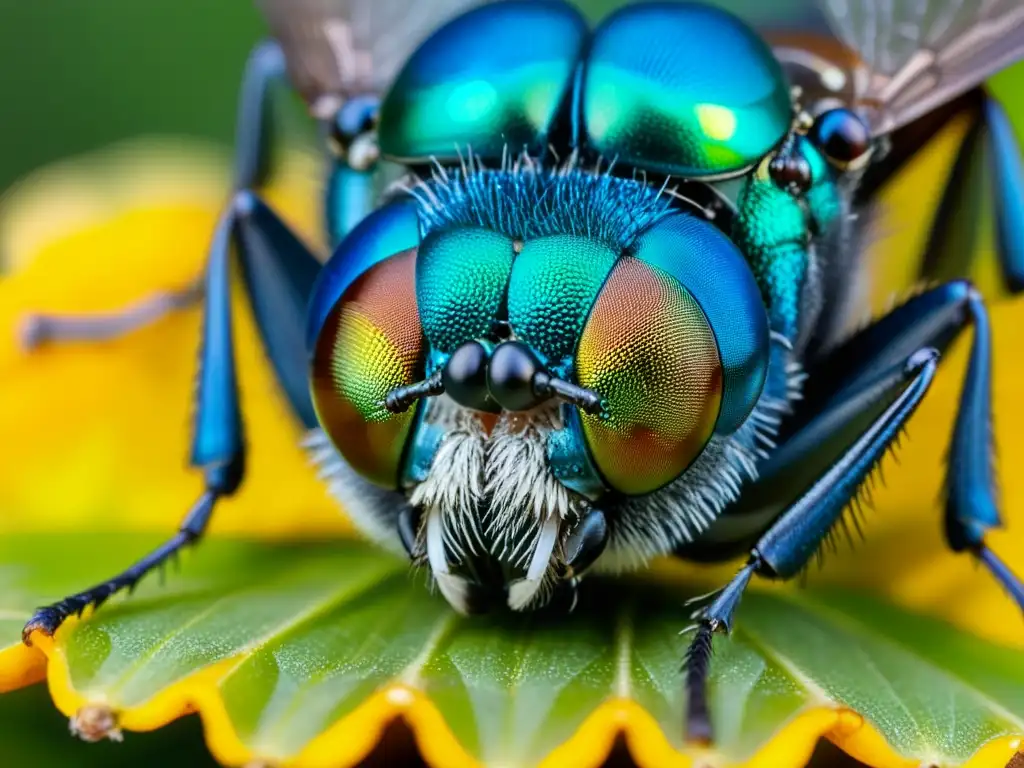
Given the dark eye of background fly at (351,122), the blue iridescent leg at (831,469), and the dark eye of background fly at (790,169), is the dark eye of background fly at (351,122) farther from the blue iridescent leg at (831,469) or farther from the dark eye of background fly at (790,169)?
the blue iridescent leg at (831,469)

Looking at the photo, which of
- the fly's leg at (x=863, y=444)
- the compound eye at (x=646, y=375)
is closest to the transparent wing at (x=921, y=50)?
the fly's leg at (x=863, y=444)

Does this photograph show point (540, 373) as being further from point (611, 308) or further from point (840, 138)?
point (840, 138)

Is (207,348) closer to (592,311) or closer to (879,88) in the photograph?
(592,311)

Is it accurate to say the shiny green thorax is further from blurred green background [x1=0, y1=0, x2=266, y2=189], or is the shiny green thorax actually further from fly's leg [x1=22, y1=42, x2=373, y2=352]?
blurred green background [x1=0, y1=0, x2=266, y2=189]

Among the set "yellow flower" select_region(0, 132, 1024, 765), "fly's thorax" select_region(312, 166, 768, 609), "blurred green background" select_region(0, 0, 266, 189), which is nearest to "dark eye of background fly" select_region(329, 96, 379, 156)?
"yellow flower" select_region(0, 132, 1024, 765)

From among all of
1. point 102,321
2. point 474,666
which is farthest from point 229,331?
point 474,666

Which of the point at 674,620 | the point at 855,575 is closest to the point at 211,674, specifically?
the point at 674,620
